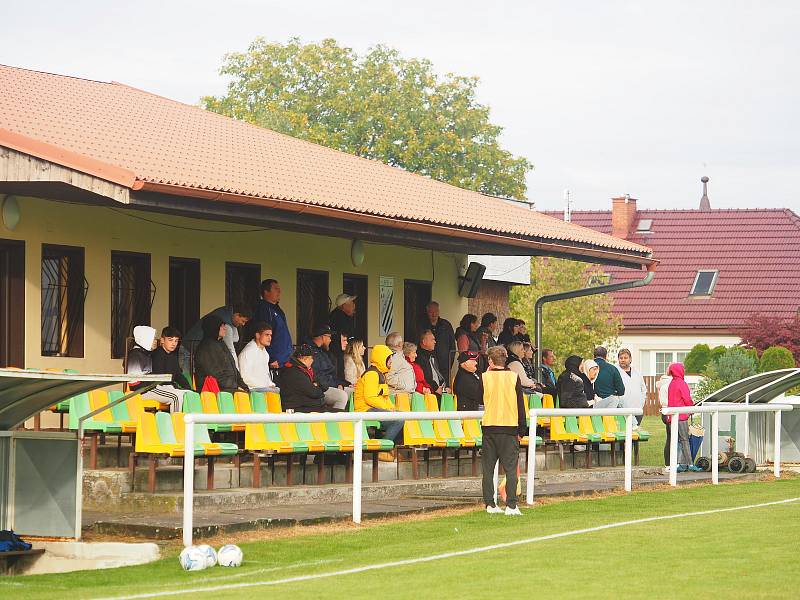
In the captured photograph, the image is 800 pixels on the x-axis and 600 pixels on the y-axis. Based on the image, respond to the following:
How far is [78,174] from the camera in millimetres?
15086

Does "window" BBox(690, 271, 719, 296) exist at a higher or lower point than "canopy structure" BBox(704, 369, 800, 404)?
higher

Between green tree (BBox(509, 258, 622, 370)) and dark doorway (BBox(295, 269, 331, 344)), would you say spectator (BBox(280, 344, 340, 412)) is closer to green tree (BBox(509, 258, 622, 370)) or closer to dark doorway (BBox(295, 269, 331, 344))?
dark doorway (BBox(295, 269, 331, 344))

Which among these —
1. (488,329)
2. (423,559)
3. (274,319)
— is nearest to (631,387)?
(488,329)

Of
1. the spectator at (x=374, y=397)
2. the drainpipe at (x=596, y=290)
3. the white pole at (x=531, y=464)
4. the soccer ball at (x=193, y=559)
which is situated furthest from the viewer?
the drainpipe at (x=596, y=290)

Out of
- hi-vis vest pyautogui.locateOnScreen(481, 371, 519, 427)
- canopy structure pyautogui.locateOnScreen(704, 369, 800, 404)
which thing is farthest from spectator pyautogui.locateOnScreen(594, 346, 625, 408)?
hi-vis vest pyautogui.locateOnScreen(481, 371, 519, 427)

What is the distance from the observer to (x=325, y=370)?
61.5 ft

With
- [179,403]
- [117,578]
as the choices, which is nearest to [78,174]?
[179,403]

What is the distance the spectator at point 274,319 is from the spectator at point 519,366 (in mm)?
3645

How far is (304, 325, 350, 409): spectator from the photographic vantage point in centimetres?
1847

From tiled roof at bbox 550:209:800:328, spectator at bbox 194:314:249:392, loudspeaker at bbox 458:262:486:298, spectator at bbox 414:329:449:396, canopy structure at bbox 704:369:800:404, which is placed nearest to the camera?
spectator at bbox 194:314:249:392

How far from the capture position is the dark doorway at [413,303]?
24984 millimetres

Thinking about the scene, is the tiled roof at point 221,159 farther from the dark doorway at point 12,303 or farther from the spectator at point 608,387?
the spectator at point 608,387

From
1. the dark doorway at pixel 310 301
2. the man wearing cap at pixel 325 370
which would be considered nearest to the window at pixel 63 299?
the man wearing cap at pixel 325 370

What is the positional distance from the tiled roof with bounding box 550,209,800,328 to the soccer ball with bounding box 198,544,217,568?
159ft
